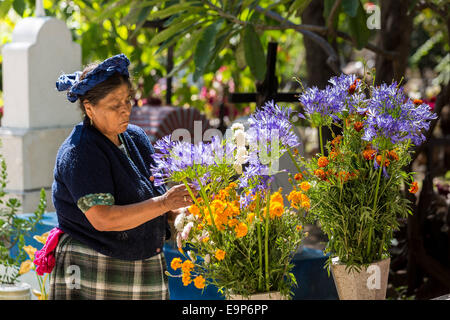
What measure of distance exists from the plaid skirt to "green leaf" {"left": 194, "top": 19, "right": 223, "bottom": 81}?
1.27 metres

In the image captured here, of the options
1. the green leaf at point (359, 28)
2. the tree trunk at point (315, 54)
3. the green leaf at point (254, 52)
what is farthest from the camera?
the tree trunk at point (315, 54)

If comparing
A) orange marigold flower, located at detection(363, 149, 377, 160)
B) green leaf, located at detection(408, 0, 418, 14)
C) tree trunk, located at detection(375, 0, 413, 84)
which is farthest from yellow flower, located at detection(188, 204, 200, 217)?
tree trunk, located at detection(375, 0, 413, 84)

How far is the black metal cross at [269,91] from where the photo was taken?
338 cm

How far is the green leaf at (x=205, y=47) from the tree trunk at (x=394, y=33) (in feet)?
3.34

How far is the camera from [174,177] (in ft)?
5.34

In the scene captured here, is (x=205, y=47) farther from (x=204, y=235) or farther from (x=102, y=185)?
(x=204, y=235)

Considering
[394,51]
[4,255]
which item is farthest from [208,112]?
[4,255]

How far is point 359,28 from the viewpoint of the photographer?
312 centimetres

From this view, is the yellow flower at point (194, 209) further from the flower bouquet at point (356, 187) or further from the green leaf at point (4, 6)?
the green leaf at point (4, 6)

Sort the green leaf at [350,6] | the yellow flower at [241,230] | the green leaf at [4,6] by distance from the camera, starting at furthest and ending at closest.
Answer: the green leaf at [4,6] → the green leaf at [350,6] → the yellow flower at [241,230]

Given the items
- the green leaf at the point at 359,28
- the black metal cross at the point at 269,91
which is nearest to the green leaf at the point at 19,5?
the black metal cross at the point at 269,91

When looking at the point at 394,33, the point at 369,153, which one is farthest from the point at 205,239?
the point at 394,33
